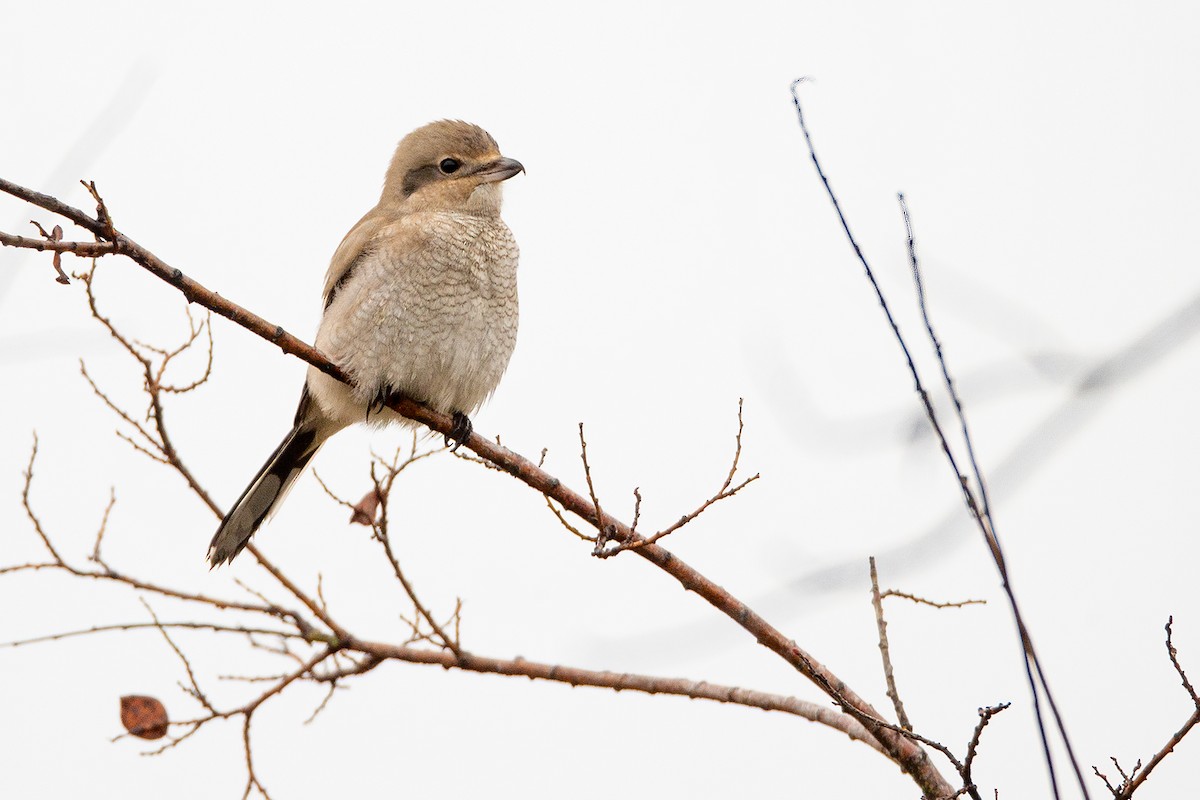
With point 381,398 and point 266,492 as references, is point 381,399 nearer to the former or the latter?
point 381,398

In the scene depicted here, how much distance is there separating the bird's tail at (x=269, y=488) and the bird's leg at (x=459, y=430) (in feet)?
2.10

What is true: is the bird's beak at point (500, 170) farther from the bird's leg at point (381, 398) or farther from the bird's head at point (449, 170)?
the bird's leg at point (381, 398)

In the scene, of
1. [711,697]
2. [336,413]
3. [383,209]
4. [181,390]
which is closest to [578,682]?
[711,697]

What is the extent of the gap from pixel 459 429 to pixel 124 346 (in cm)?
139

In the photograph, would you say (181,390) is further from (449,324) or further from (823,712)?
(823,712)

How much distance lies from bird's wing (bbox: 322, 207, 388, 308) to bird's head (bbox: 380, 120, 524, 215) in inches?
7.0

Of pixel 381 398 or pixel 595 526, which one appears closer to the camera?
pixel 595 526

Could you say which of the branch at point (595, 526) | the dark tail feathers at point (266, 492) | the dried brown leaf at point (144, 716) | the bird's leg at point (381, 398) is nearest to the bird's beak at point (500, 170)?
the bird's leg at point (381, 398)

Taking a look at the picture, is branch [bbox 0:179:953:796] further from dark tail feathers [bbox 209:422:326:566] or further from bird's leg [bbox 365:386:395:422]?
dark tail feathers [bbox 209:422:326:566]

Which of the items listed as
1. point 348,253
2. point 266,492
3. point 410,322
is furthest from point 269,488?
point 348,253

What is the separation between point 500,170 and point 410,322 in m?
0.97

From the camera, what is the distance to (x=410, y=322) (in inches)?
165

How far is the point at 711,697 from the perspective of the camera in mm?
2838

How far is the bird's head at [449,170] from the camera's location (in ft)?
15.7
